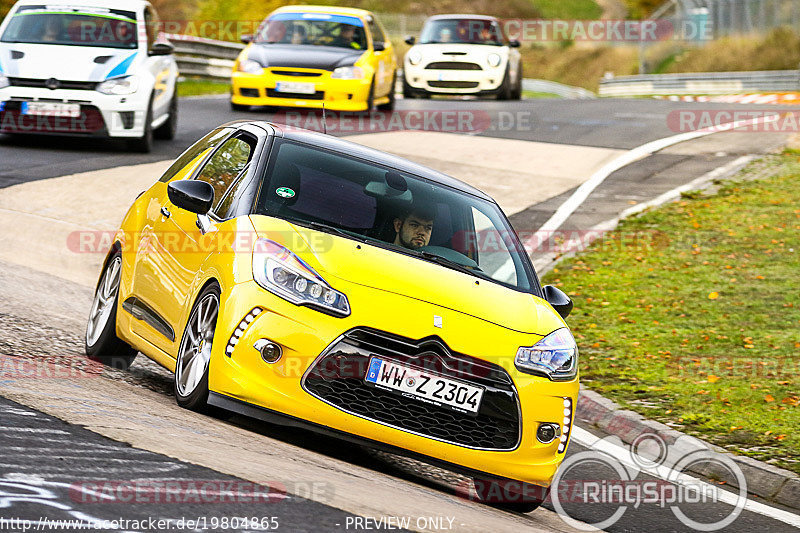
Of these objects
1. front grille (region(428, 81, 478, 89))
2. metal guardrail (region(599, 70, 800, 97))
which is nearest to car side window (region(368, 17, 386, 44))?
front grille (region(428, 81, 478, 89))

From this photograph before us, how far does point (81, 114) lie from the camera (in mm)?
15617

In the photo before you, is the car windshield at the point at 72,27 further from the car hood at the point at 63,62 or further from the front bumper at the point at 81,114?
the front bumper at the point at 81,114

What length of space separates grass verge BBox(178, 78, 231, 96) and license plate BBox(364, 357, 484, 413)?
22.5 meters

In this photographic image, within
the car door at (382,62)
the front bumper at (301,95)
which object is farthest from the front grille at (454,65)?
the front bumper at (301,95)

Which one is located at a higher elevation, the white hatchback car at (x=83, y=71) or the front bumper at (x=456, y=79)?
the white hatchback car at (x=83, y=71)

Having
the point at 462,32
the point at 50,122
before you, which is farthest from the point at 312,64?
the point at 462,32

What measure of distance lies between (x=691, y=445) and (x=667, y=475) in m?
0.42

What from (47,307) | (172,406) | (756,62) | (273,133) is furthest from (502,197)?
(756,62)

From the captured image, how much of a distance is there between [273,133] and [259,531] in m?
3.30

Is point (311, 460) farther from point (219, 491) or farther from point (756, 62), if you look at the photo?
point (756, 62)

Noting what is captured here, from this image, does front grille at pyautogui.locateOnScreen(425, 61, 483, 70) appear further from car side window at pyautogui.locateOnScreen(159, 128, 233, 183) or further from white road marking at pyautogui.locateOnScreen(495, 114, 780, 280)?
car side window at pyautogui.locateOnScreen(159, 128, 233, 183)

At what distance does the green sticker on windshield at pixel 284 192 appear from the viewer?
649 centimetres

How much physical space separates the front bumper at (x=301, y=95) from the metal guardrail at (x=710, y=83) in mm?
21074

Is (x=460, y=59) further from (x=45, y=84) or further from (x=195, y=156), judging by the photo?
(x=195, y=156)
